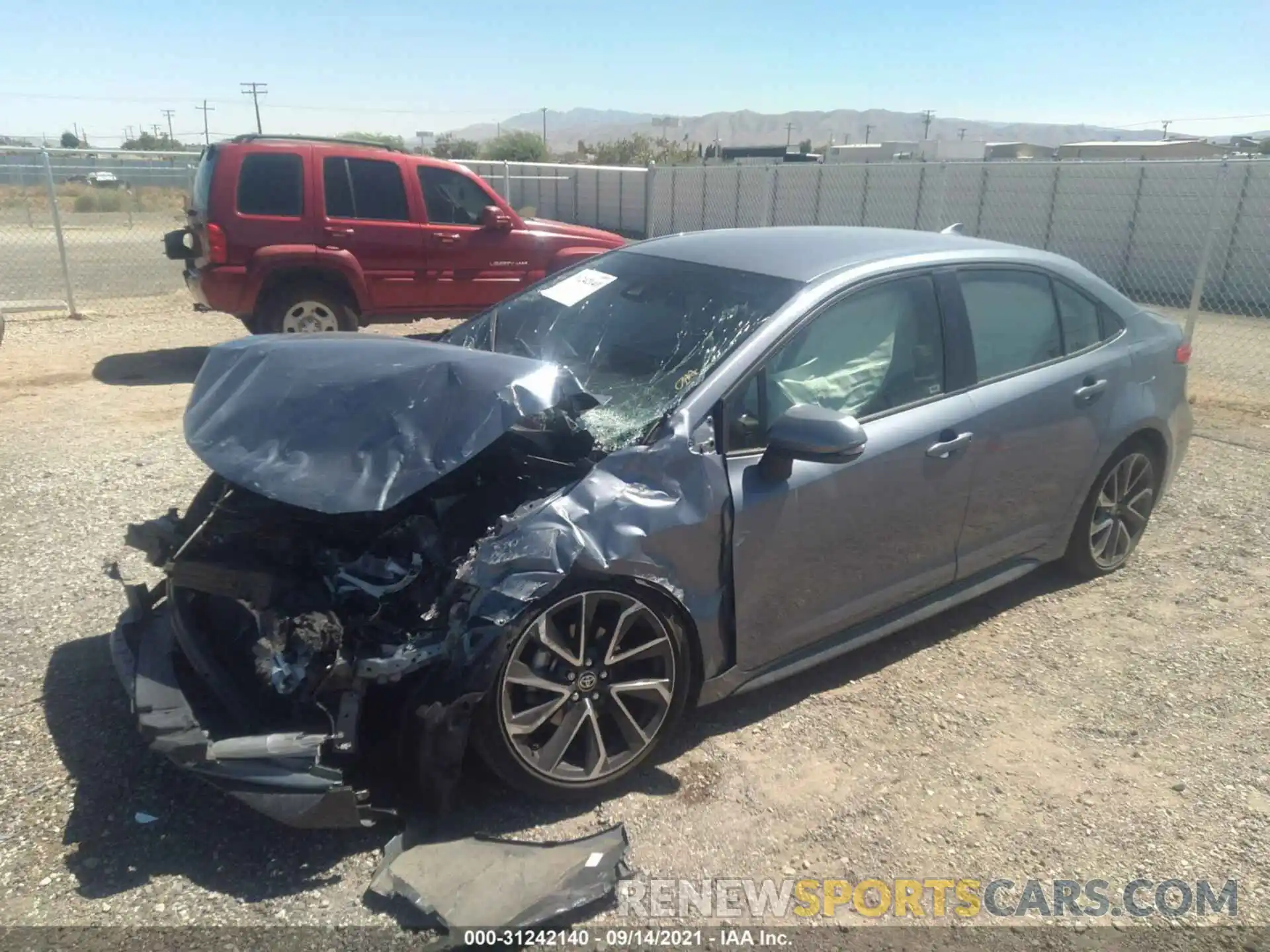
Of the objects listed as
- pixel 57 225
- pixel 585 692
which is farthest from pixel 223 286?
pixel 585 692

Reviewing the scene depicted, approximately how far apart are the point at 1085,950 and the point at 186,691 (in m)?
2.67

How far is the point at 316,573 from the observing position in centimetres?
296

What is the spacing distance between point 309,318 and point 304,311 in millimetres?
77

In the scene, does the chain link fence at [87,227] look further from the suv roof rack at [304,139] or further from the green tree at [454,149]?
the green tree at [454,149]

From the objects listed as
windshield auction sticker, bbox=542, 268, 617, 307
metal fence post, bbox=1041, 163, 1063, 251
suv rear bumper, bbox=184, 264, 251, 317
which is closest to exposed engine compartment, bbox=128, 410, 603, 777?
windshield auction sticker, bbox=542, 268, 617, 307

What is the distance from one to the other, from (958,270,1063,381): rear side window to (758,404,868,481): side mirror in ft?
3.61

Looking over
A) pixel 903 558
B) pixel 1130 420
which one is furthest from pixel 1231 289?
pixel 903 558

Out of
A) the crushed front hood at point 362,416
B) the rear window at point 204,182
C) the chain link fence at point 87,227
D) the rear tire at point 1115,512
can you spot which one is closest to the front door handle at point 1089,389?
the rear tire at point 1115,512

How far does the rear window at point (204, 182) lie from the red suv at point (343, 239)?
17 millimetres

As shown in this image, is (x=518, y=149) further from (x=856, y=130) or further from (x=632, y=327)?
(x=856, y=130)

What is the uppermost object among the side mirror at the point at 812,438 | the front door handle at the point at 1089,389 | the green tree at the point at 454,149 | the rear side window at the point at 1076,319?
the green tree at the point at 454,149

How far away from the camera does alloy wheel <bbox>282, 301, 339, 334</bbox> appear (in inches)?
345

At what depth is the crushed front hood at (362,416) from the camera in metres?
2.91

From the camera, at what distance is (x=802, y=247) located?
12.9 ft
